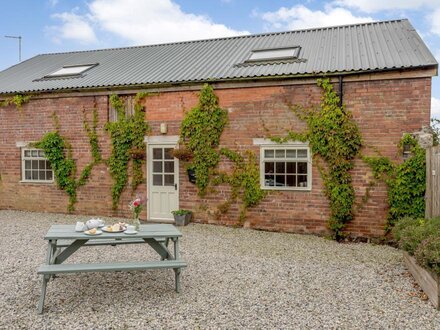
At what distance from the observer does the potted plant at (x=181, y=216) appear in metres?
8.95

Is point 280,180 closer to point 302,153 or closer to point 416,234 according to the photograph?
point 302,153

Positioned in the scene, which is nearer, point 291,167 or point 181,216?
point 291,167

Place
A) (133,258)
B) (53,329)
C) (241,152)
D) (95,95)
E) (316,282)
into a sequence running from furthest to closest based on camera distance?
(95,95) → (241,152) → (133,258) → (316,282) → (53,329)

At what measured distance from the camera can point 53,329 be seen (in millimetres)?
3631

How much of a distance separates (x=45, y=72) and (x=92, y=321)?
11.3 meters

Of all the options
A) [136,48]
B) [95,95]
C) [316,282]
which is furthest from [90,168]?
[316,282]

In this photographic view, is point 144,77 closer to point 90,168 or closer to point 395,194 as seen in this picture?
point 90,168

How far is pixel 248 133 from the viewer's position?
8672 millimetres

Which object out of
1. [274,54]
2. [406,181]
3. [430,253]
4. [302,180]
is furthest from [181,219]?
[430,253]

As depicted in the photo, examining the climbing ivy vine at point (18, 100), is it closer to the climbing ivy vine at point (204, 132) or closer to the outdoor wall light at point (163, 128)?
the outdoor wall light at point (163, 128)

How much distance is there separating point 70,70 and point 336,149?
9378mm

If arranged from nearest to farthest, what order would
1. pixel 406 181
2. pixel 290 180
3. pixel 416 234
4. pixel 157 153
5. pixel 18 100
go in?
pixel 416 234, pixel 406 181, pixel 290 180, pixel 157 153, pixel 18 100

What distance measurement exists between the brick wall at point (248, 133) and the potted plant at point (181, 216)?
0.26 metres

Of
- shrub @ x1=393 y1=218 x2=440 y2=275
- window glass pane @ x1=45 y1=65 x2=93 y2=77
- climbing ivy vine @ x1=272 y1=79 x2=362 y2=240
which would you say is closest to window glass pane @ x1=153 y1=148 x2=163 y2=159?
climbing ivy vine @ x1=272 y1=79 x2=362 y2=240
